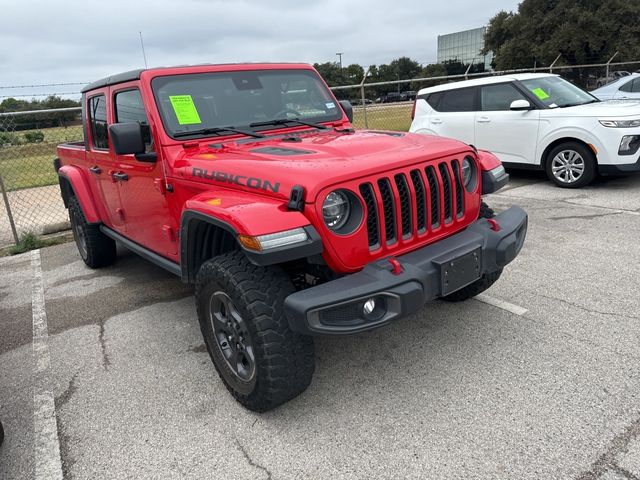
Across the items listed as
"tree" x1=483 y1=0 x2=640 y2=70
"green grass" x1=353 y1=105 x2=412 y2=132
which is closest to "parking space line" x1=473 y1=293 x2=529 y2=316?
"green grass" x1=353 y1=105 x2=412 y2=132

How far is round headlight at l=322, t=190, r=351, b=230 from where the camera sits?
2.46m

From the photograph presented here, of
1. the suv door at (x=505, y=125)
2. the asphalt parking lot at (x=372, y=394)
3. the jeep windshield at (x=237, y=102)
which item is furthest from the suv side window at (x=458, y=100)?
the jeep windshield at (x=237, y=102)

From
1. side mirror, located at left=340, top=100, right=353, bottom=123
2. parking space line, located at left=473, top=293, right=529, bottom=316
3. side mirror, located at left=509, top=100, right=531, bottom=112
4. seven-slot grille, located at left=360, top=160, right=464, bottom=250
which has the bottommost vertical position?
parking space line, located at left=473, top=293, right=529, bottom=316

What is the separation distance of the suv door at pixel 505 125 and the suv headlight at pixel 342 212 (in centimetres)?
585

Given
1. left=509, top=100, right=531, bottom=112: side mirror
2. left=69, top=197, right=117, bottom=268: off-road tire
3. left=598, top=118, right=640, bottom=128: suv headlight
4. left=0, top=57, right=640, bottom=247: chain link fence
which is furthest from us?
left=509, top=100, right=531, bottom=112: side mirror

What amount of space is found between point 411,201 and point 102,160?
10.3 ft

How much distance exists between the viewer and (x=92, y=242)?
5.20 m

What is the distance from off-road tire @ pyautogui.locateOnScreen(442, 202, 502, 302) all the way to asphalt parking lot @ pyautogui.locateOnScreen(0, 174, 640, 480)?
3.2 inches

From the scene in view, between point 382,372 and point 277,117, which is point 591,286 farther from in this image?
point 277,117

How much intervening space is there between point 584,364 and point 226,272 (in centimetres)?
A: 220

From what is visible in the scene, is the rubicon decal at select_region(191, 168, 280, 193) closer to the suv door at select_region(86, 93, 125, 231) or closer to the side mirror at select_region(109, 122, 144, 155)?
the side mirror at select_region(109, 122, 144, 155)

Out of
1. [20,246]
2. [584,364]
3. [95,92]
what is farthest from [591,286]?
[20,246]

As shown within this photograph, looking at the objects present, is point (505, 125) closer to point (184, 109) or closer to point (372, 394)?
point (184, 109)

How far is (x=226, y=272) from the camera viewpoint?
2537 mm
